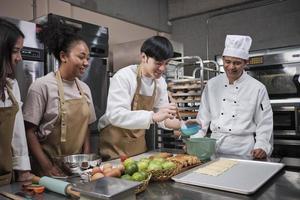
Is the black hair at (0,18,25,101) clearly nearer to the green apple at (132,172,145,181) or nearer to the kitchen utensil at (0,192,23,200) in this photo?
the kitchen utensil at (0,192,23,200)

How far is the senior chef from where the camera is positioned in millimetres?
1695

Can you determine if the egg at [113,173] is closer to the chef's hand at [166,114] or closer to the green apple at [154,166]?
the green apple at [154,166]

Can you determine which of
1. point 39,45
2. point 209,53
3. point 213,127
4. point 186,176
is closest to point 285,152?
point 213,127

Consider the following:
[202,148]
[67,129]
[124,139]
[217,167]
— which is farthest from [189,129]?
[67,129]

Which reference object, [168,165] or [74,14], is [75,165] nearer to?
[168,165]

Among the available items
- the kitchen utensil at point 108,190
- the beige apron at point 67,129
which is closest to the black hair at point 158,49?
the beige apron at point 67,129

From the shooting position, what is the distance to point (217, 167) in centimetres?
117

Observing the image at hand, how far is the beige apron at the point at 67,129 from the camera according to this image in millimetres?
1423

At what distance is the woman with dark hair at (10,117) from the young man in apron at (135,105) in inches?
17.6

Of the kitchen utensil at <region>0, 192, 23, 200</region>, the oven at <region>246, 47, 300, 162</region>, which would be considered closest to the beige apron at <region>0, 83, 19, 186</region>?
the kitchen utensil at <region>0, 192, 23, 200</region>

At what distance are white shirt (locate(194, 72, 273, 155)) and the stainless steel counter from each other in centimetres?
61

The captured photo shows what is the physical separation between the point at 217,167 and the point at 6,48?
38.2 inches

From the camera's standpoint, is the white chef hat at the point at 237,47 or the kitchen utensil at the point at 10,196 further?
the white chef hat at the point at 237,47

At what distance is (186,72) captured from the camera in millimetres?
4012
